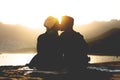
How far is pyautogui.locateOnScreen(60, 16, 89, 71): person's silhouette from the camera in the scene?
40.4ft

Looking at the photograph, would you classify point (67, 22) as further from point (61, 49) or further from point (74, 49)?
point (61, 49)

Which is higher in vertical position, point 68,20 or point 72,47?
point 68,20

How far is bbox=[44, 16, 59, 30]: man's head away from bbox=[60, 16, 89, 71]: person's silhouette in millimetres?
566

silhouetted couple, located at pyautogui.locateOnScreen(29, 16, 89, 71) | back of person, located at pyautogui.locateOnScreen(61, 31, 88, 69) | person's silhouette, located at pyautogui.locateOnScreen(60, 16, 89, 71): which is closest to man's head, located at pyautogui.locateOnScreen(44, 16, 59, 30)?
silhouetted couple, located at pyautogui.locateOnScreen(29, 16, 89, 71)

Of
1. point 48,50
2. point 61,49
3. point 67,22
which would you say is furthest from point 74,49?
point 48,50

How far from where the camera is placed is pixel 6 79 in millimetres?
10266

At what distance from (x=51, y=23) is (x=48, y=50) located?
1185 mm

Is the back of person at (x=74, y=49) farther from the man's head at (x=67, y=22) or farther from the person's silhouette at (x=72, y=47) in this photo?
the man's head at (x=67, y=22)

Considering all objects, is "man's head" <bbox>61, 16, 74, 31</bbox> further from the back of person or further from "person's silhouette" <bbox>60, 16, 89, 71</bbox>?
the back of person

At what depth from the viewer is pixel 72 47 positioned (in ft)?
42.2

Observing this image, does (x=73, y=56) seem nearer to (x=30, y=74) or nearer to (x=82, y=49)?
(x=82, y=49)

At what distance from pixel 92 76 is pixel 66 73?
3.71 feet

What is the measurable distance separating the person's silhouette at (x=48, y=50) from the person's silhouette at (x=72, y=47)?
560mm

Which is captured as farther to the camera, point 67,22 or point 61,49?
point 61,49
